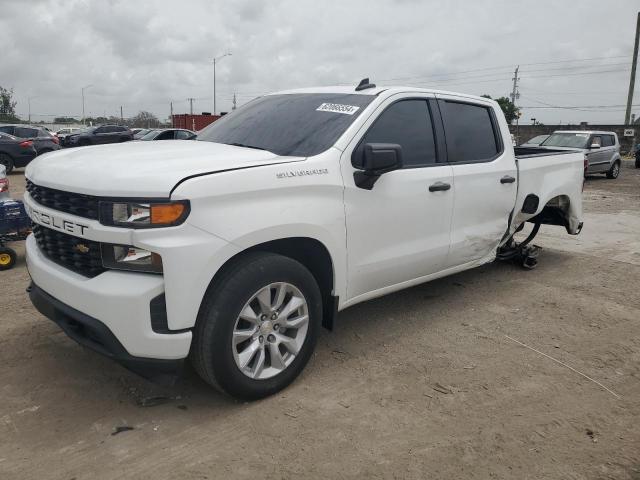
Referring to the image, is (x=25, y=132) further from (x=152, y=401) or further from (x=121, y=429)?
(x=121, y=429)

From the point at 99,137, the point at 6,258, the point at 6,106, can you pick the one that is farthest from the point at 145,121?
the point at 6,258

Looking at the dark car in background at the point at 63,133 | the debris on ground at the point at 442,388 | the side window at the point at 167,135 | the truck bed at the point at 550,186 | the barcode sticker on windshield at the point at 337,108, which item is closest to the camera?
the debris on ground at the point at 442,388

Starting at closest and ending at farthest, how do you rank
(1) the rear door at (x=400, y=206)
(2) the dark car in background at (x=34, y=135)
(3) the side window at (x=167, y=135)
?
(1) the rear door at (x=400, y=206) < (2) the dark car in background at (x=34, y=135) < (3) the side window at (x=167, y=135)

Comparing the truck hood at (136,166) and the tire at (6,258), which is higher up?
the truck hood at (136,166)

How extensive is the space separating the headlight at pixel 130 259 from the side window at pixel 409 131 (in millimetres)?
1638

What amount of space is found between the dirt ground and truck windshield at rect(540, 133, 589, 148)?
13.5 m

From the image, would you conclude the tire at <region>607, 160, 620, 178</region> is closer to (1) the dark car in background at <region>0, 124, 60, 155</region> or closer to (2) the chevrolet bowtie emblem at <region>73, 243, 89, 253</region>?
(2) the chevrolet bowtie emblem at <region>73, 243, 89, 253</region>

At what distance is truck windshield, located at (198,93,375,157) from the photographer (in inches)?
139

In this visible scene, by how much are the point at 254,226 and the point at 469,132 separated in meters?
2.47

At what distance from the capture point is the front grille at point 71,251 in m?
2.76

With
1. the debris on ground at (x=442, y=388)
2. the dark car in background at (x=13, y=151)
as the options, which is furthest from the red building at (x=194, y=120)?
the debris on ground at (x=442, y=388)

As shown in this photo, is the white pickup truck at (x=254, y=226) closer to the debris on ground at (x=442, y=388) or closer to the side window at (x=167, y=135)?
the debris on ground at (x=442, y=388)

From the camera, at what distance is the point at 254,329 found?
9.84 feet

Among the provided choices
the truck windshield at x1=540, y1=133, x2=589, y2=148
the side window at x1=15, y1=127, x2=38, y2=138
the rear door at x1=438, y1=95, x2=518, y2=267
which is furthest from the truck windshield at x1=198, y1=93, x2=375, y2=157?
the side window at x1=15, y1=127, x2=38, y2=138
